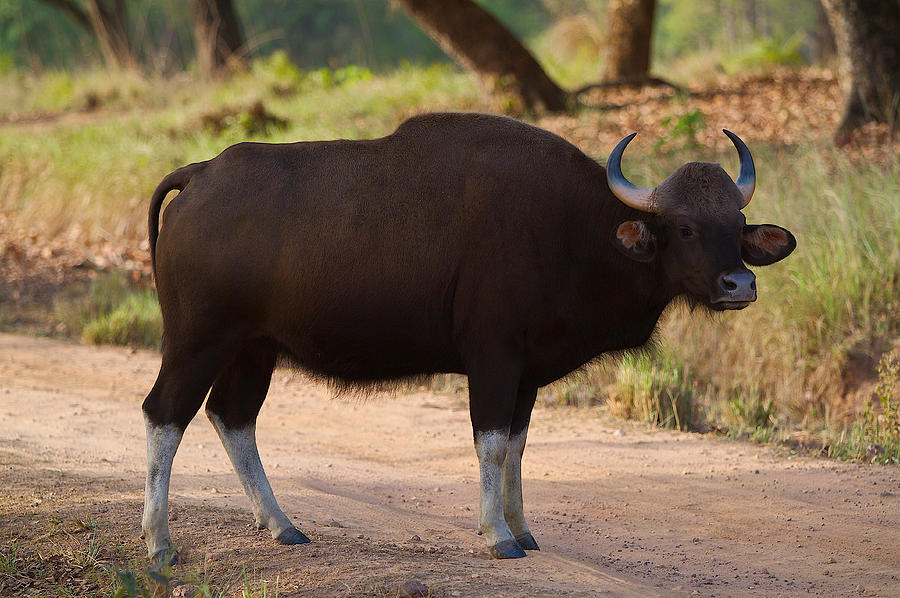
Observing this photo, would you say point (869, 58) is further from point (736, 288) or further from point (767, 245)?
point (736, 288)

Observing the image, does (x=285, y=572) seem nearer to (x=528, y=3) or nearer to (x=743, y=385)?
(x=743, y=385)

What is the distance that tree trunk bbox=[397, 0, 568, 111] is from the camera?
15969 mm

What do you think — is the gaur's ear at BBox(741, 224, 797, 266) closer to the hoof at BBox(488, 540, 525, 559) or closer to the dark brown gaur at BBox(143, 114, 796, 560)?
the dark brown gaur at BBox(143, 114, 796, 560)

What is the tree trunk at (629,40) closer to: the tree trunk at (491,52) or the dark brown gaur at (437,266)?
the tree trunk at (491,52)

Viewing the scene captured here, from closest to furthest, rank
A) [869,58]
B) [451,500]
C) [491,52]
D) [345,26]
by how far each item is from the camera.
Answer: [451,500] < [869,58] < [491,52] < [345,26]

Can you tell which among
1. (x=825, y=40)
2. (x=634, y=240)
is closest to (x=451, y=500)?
(x=634, y=240)

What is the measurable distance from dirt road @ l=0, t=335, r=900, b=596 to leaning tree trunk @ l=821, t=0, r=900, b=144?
21.7 feet

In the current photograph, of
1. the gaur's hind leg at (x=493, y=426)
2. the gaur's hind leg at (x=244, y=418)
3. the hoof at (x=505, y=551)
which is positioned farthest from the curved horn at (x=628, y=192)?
the gaur's hind leg at (x=244, y=418)

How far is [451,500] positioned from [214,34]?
17297mm

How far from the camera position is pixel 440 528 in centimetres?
586

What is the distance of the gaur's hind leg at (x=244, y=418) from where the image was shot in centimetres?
541

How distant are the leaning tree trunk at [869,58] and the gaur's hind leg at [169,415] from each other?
10000 millimetres

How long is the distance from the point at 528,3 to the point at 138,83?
37.9m

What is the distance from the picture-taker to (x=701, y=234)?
4930mm
